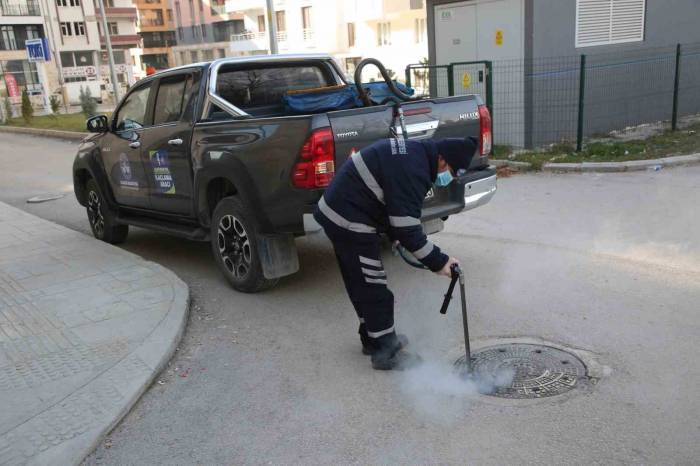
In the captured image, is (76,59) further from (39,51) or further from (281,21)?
(39,51)

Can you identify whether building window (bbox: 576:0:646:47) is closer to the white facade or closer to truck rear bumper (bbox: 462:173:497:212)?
truck rear bumper (bbox: 462:173:497:212)

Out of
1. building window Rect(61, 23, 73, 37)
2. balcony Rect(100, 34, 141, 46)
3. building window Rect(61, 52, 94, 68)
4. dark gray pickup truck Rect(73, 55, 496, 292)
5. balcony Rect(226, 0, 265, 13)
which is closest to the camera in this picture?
dark gray pickup truck Rect(73, 55, 496, 292)

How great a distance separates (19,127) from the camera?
27.4 meters

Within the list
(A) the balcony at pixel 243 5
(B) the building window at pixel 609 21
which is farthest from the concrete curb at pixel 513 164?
(A) the balcony at pixel 243 5

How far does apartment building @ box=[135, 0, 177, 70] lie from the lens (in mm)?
86312

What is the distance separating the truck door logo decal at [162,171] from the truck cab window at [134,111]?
56 centimetres

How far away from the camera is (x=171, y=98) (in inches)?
255

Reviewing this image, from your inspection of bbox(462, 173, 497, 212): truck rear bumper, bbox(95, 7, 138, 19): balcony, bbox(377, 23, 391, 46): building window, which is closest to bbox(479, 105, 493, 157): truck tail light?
bbox(462, 173, 497, 212): truck rear bumper

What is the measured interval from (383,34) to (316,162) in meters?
44.1

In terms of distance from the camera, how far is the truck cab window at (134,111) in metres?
6.96

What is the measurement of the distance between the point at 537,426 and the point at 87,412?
2571 mm

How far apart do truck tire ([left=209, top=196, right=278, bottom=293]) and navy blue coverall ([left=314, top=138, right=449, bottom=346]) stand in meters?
1.39

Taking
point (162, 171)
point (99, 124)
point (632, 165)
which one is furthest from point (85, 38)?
point (162, 171)

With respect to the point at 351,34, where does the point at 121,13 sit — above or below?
above
